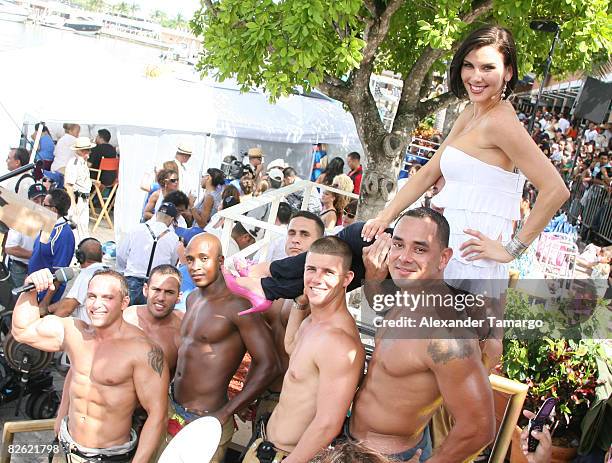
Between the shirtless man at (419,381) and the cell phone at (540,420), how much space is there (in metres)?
1.17

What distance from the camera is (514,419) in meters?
3.50

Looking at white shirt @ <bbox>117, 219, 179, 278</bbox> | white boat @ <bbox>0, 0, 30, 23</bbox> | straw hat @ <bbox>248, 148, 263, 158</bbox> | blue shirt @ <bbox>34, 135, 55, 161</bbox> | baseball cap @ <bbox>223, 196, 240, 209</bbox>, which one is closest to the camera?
white shirt @ <bbox>117, 219, 179, 278</bbox>

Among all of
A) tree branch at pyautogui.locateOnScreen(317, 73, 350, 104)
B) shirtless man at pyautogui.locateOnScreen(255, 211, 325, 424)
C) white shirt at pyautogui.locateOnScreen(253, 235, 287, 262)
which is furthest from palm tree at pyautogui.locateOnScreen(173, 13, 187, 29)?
shirtless man at pyautogui.locateOnScreen(255, 211, 325, 424)

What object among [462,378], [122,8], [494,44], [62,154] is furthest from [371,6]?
[122,8]

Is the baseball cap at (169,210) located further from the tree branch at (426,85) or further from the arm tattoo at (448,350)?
the arm tattoo at (448,350)

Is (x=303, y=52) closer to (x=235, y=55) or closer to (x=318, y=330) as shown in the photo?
(x=235, y=55)

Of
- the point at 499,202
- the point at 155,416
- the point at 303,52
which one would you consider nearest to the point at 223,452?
the point at 155,416

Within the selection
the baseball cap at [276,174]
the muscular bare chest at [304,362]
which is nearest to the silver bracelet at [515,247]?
the muscular bare chest at [304,362]

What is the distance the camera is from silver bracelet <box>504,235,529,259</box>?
291 cm

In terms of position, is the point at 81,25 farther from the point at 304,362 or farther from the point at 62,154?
the point at 304,362

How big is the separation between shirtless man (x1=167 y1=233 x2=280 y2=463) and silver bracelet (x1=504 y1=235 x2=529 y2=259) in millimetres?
1769

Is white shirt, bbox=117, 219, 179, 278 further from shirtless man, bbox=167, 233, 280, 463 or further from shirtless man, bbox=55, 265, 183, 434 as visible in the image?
shirtless man, bbox=167, 233, 280, 463

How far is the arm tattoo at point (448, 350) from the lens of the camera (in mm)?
2709

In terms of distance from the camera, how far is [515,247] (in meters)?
2.92
